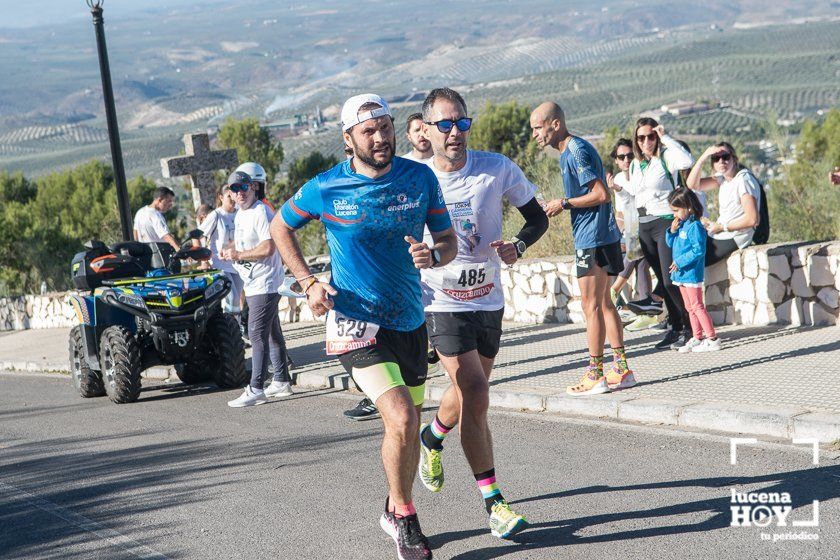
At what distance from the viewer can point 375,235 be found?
5859mm

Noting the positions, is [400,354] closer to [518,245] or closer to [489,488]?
[489,488]

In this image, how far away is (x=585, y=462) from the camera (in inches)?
292

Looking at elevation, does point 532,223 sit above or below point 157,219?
above

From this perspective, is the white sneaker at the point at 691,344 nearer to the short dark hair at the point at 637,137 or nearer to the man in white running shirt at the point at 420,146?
the short dark hair at the point at 637,137

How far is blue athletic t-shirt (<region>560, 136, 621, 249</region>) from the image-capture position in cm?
866

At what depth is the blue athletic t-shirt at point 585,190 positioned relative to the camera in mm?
8656

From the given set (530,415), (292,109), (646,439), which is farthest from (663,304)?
(292,109)

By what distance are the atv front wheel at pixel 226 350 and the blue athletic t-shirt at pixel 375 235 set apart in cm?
604

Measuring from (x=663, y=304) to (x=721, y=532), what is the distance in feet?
22.4

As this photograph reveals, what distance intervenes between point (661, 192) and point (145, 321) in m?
4.92

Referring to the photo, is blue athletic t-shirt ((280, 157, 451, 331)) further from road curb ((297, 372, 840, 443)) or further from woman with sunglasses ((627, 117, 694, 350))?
woman with sunglasses ((627, 117, 694, 350))

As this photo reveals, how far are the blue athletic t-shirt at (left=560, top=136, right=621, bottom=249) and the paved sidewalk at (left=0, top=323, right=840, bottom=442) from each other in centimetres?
115

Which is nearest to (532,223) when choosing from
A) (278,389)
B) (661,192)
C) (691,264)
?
(691,264)

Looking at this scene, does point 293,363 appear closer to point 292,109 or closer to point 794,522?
point 794,522
